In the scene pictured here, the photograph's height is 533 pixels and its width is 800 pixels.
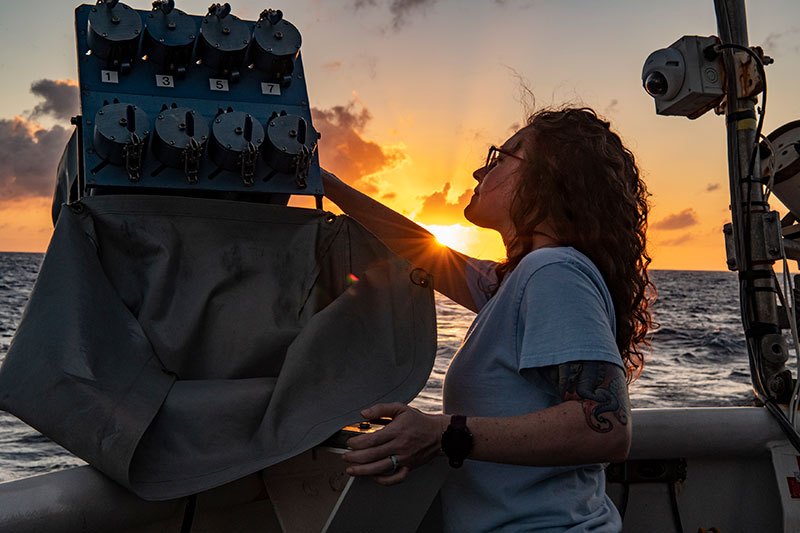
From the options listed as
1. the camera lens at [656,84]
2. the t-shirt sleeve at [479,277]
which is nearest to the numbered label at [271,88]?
the t-shirt sleeve at [479,277]

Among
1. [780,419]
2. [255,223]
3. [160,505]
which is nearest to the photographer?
[160,505]

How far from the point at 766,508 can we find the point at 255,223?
76.8 inches

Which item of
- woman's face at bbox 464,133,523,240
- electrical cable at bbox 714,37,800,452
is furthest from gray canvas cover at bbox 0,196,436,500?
electrical cable at bbox 714,37,800,452

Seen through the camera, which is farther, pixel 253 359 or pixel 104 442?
pixel 253 359

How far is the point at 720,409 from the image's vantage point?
2.44 meters

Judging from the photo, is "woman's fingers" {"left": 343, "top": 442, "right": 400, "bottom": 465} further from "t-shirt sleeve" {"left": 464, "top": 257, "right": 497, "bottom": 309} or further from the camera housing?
the camera housing

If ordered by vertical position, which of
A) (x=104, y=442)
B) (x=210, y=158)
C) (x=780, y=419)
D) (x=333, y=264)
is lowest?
(x=780, y=419)

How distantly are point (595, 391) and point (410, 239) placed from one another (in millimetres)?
1095

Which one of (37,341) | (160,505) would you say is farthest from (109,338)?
(160,505)

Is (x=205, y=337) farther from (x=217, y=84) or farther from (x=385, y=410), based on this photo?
(x=217, y=84)

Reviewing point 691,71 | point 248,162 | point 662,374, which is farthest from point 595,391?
point 662,374

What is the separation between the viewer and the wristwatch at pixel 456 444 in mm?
1237

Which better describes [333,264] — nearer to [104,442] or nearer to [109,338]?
[109,338]

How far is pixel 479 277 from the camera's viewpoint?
2.02 metres
